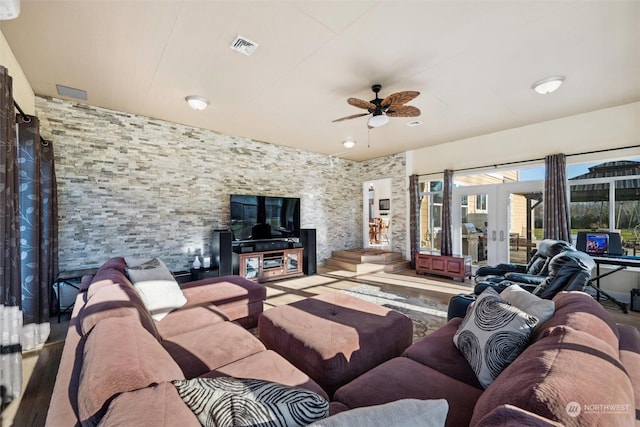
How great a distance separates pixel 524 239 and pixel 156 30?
250 inches

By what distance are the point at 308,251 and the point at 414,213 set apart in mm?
2688

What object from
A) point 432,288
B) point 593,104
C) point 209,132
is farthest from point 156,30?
point 593,104

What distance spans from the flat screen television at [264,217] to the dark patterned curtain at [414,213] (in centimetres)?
273

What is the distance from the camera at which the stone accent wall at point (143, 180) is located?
149 inches

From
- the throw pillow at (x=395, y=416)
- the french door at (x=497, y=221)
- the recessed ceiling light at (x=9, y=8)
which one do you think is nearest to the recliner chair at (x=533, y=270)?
the french door at (x=497, y=221)

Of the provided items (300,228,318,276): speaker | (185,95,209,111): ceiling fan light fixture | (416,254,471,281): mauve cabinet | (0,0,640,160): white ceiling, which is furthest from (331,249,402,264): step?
(185,95,209,111): ceiling fan light fixture

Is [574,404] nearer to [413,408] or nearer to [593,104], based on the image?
[413,408]

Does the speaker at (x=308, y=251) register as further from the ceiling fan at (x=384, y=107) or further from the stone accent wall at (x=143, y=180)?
the ceiling fan at (x=384, y=107)

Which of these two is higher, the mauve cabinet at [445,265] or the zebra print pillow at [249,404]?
the zebra print pillow at [249,404]

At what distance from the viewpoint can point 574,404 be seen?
0.69 meters

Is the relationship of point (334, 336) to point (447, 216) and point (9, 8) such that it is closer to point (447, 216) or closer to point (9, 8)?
point (9, 8)

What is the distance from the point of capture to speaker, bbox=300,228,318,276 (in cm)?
600

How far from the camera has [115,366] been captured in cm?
89

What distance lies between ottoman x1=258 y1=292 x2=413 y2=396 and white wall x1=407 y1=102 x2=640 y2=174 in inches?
171
